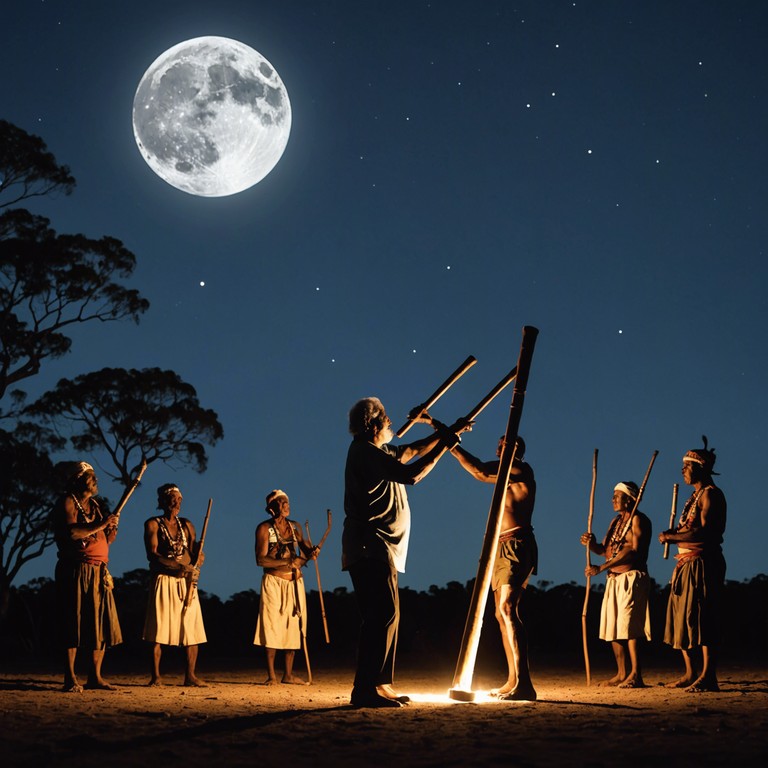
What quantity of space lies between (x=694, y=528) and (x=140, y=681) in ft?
20.3

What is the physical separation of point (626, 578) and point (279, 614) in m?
3.71

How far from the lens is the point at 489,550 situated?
743cm

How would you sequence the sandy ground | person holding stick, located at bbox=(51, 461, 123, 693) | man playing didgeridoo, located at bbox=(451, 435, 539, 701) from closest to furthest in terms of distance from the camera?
the sandy ground, man playing didgeridoo, located at bbox=(451, 435, 539, 701), person holding stick, located at bbox=(51, 461, 123, 693)

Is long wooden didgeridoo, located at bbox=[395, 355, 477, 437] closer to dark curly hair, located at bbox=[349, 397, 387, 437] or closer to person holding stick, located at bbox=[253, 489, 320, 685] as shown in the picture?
dark curly hair, located at bbox=[349, 397, 387, 437]

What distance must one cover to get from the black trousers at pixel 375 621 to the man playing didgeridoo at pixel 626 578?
312 centimetres

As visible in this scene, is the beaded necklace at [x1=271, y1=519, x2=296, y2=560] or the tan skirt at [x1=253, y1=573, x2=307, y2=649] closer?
→ the tan skirt at [x1=253, y1=573, x2=307, y2=649]

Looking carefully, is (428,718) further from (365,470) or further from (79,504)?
(79,504)

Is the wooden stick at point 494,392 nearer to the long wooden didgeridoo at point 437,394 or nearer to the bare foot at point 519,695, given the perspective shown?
the long wooden didgeridoo at point 437,394

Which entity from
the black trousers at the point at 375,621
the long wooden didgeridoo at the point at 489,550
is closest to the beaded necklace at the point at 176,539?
the black trousers at the point at 375,621

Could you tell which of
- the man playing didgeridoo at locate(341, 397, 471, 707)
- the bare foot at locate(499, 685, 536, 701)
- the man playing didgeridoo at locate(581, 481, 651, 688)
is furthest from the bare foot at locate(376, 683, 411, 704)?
the man playing didgeridoo at locate(581, 481, 651, 688)

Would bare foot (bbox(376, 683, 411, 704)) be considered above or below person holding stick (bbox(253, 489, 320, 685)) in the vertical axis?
below

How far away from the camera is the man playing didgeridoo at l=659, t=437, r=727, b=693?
8.30 metres

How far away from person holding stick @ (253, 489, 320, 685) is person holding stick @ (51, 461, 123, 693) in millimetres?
1990

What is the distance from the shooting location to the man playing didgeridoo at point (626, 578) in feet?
31.0
